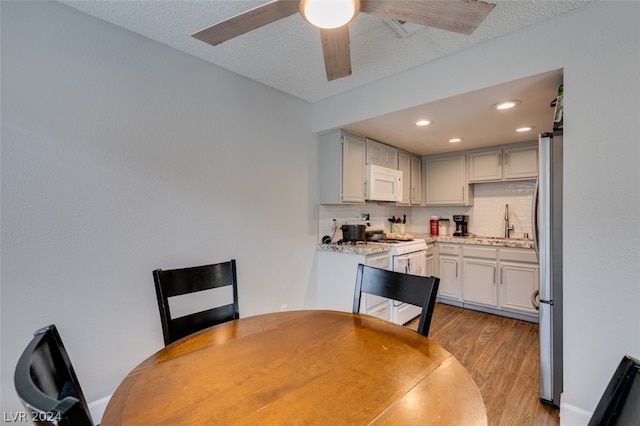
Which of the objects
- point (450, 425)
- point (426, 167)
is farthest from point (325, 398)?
point (426, 167)

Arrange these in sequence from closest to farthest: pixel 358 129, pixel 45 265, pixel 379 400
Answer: pixel 379 400, pixel 45 265, pixel 358 129

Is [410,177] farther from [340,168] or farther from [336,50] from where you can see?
[336,50]

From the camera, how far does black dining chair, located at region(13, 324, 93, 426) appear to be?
47 centimetres

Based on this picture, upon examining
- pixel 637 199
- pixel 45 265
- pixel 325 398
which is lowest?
pixel 325 398

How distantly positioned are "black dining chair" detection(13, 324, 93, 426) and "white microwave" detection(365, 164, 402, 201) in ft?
9.55

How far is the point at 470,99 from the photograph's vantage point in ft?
7.53

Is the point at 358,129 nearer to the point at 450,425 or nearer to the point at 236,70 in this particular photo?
the point at 236,70

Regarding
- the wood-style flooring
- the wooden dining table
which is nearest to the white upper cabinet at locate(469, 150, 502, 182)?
the wood-style flooring

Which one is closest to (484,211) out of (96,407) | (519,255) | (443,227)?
(443,227)

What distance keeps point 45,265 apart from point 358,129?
2.69 m

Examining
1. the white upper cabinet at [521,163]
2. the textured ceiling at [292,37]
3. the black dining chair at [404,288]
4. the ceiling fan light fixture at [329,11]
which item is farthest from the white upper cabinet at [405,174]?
the ceiling fan light fixture at [329,11]

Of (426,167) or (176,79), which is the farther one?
(426,167)

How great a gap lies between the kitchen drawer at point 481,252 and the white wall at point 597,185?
1883mm

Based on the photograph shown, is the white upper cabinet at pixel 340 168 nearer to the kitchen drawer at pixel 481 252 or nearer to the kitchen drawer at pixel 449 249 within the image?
the kitchen drawer at pixel 449 249
